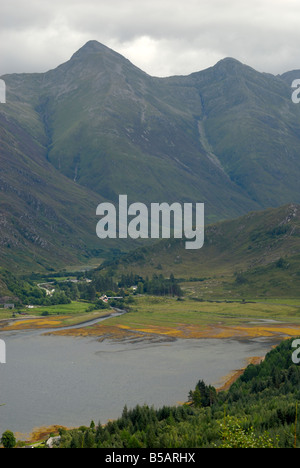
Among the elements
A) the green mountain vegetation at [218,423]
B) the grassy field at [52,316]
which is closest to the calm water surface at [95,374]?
the green mountain vegetation at [218,423]

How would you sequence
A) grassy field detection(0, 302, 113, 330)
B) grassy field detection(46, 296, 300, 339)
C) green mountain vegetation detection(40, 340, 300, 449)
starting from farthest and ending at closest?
1. grassy field detection(0, 302, 113, 330)
2. grassy field detection(46, 296, 300, 339)
3. green mountain vegetation detection(40, 340, 300, 449)

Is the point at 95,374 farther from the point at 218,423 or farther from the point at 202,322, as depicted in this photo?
the point at 202,322

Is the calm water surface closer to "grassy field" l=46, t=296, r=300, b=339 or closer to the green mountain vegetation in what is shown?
"grassy field" l=46, t=296, r=300, b=339

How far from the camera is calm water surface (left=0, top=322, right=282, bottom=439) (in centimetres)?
8662

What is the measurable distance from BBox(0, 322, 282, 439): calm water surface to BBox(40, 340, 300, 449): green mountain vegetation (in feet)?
37.0

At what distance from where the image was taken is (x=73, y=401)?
301ft

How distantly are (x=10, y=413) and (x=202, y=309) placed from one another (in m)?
111

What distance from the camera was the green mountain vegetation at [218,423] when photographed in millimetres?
50969

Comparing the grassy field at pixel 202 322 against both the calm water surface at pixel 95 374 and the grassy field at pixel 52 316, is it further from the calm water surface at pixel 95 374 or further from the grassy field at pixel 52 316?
the grassy field at pixel 52 316

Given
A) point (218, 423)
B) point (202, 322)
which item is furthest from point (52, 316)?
point (218, 423)

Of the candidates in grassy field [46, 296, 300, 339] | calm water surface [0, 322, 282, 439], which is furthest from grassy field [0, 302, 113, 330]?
calm water surface [0, 322, 282, 439]

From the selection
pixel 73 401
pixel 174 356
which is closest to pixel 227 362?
pixel 174 356
